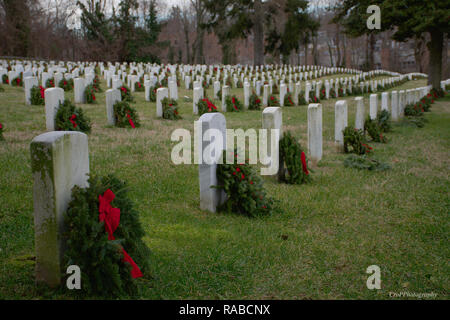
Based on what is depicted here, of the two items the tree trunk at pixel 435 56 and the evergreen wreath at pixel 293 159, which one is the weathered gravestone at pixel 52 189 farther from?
the tree trunk at pixel 435 56

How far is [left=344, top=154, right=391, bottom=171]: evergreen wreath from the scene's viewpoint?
7307 millimetres

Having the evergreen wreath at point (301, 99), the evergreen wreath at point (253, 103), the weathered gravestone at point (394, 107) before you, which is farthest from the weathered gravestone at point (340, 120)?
the evergreen wreath at point (301, 99)

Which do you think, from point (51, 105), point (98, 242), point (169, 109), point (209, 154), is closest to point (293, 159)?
point (209, 154)

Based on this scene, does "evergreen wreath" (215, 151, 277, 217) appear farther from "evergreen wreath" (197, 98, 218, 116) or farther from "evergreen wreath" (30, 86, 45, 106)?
"evergreen wreath" (30, 86, 45, 106)

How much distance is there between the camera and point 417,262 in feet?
12.8

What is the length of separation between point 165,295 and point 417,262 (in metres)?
2.32

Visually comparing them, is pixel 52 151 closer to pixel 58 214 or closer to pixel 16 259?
pixel 58 214

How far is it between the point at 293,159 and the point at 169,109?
617 centimetres

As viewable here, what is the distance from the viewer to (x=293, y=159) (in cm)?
629

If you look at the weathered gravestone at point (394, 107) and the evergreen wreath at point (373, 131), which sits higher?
the weathered gravestone at point (394, 107)

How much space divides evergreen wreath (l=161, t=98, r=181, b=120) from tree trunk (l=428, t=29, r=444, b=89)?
14.1 m

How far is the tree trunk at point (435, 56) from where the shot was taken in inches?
821

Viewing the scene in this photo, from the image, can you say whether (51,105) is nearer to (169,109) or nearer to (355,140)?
(169,109)

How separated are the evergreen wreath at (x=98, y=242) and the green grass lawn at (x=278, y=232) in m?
0.25
